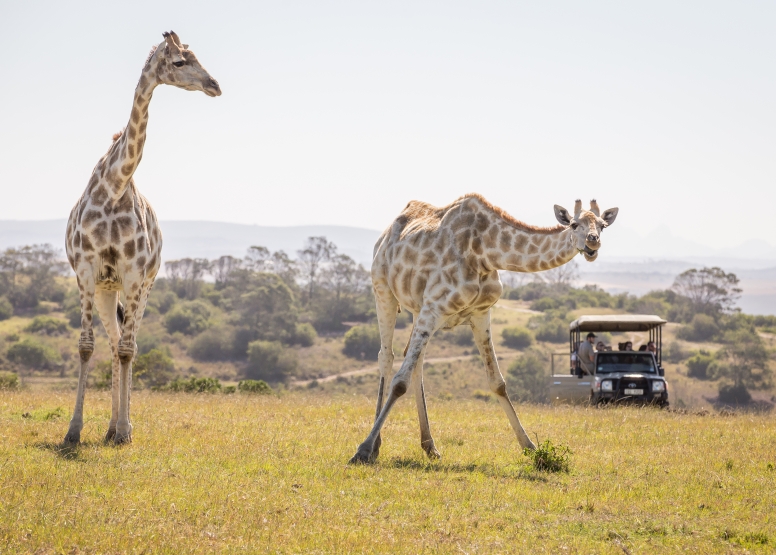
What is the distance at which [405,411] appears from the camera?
17984mm

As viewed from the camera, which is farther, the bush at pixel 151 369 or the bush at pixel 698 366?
→ the bush at pixel 698 366

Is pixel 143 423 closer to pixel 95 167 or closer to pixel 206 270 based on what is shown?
pixel 95 167

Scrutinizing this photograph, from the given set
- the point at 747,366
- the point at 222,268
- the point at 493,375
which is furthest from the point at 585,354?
the point at 222,268

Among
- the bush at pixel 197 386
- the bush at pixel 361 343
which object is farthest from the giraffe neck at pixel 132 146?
the bush at pixel 361 343

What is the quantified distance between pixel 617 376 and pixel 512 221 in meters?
11.4

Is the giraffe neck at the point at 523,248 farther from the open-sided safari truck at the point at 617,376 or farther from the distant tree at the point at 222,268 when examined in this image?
the distant tree at the point at 222,268

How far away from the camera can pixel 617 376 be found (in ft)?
72.0

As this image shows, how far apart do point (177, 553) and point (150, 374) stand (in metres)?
43.0

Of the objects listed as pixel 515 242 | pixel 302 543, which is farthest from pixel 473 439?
pixel 302 543

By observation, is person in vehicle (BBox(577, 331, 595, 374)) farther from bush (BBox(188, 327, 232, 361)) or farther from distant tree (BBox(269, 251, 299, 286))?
distant tree (BBox(269, 251, 299, 286))

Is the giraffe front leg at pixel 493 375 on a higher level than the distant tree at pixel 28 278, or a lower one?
lower

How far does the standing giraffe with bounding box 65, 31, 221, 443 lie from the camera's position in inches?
461

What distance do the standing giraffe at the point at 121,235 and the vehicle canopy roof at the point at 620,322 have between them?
1538 cm

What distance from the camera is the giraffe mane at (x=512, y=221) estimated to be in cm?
1145
